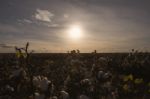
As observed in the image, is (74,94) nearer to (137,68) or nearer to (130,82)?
(130,82)

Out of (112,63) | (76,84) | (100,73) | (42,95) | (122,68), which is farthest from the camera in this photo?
(112,63)

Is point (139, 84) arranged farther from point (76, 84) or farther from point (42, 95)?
point (42, 95)

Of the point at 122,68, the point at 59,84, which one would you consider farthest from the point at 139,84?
the point at 122,68

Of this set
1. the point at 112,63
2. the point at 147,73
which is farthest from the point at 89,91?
the point at 112,63

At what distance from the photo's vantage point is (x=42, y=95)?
9.54 m

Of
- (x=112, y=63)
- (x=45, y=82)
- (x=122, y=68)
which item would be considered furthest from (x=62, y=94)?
(x=112, y=63)

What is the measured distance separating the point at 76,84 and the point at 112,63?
9.25 m

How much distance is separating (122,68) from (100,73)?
20.0 ft

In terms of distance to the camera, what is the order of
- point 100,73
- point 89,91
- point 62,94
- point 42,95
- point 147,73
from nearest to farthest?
point 42,95
point 62,94
point 89,91
point 100,73
point 147,73

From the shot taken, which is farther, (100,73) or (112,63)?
(112,63)

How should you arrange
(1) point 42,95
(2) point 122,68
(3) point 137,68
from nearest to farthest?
(1) point 42,95
(3) point 137,68
(2) point 122,68

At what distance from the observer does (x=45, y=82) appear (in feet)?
34.5

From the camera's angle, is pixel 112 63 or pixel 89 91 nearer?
pixel 89 91

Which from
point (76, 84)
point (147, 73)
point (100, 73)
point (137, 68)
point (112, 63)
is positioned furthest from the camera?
point (112, 63)
